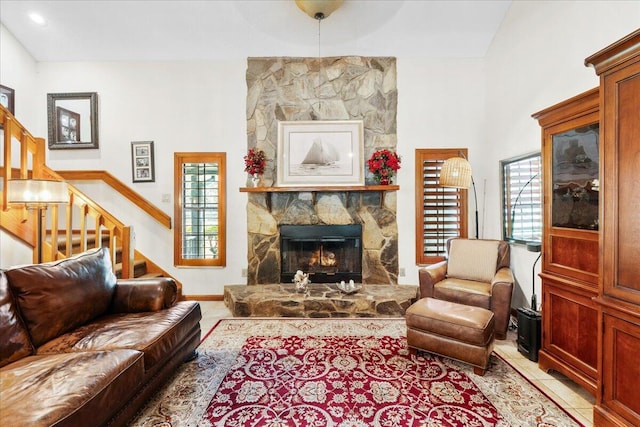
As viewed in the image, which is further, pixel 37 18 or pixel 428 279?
Answer: pixel 37 18

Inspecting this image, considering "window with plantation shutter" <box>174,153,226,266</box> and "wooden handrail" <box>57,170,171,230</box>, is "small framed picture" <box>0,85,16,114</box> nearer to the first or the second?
"wooden handrail" <box>57,170,171,230</box>

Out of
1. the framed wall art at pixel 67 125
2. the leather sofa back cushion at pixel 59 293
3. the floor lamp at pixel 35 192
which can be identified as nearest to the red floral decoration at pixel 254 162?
the floor lamp at pixel 35 192

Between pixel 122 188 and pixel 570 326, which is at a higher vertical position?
pixel 122 188

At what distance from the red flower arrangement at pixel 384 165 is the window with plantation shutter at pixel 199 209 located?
7.40 feet

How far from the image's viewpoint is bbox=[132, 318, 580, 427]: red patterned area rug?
1858mm

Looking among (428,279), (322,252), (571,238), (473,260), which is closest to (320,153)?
(322,252)

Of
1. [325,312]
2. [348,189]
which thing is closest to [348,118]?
[348,189]

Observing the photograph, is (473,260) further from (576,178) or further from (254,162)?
(254,162)

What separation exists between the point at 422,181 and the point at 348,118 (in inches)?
57.7

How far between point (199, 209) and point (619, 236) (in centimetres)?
453

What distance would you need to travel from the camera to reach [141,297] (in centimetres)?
243

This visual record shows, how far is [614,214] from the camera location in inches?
65.1

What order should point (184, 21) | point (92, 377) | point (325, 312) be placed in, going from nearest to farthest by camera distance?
point (92, 377)
point (325, 312)
point (184, 21)

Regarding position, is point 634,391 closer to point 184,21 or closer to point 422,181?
point 422,181
